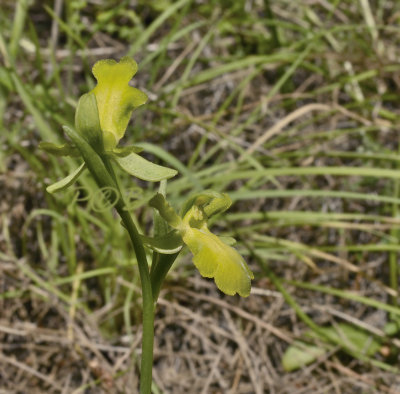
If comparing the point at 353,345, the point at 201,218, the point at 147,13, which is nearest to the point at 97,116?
the point at 201,218

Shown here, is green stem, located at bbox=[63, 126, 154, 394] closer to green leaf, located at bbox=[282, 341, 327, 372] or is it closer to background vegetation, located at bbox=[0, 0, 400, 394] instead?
background vegetation, located at bbox=[0, 0, 400, 394]

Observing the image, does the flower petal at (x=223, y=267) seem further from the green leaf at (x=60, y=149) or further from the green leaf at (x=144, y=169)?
the green leaf at (x=60, y=149)

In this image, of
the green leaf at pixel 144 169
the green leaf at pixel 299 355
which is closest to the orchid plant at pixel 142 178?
the green leaf at pixel 144 169

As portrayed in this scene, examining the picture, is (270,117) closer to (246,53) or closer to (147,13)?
(246,53)

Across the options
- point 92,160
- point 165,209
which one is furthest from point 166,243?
point 92,160

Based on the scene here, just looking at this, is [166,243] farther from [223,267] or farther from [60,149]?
[60,149]

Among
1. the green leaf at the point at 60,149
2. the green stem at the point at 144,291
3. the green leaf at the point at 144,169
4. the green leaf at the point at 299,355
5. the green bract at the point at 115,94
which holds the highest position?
the green bract at the point at 115,94
